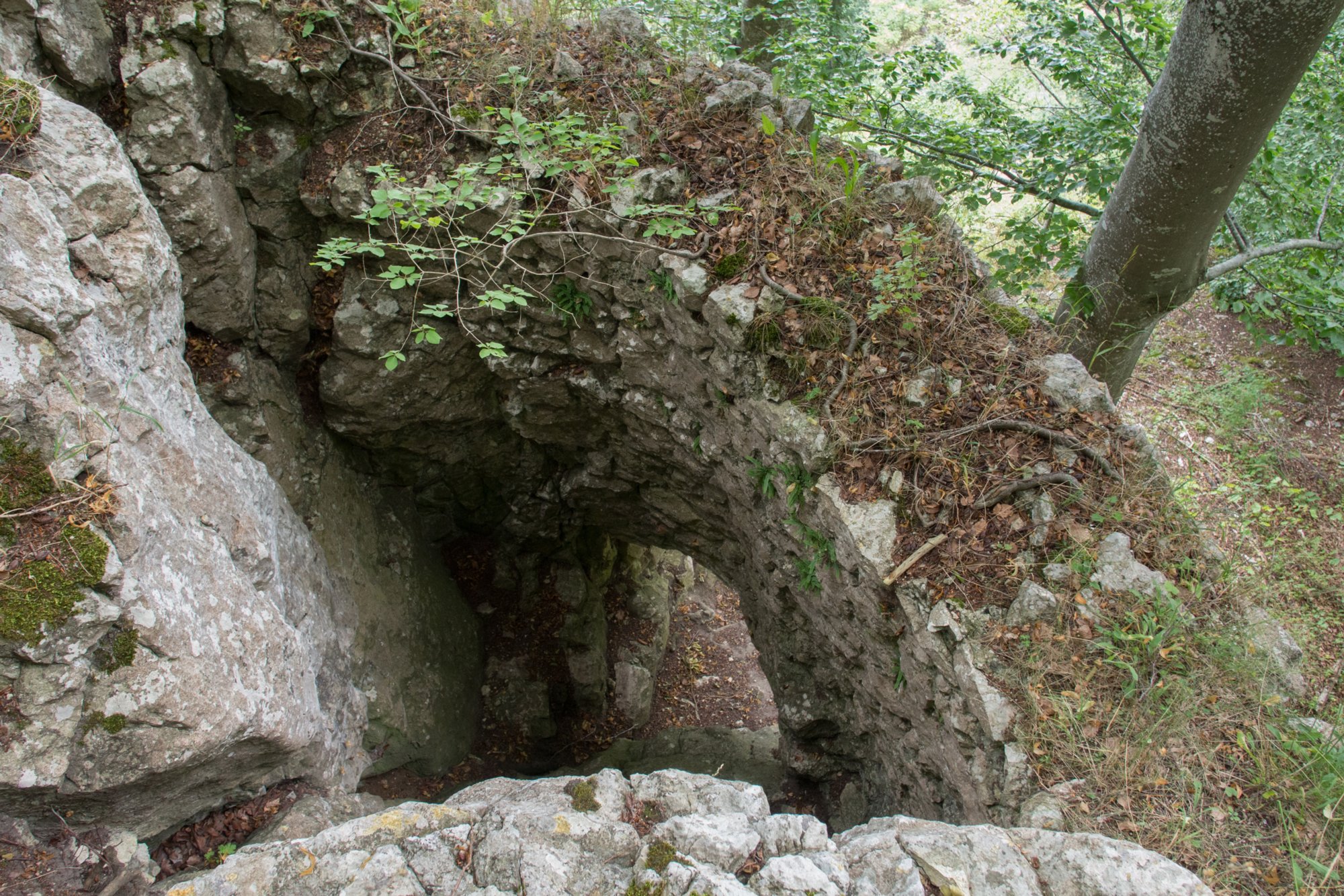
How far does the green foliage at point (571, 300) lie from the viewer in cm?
483

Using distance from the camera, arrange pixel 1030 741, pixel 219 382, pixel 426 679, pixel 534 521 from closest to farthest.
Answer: pixel 1030 741 < pixel 219 382 < pixel 426 679 < pixel 534 521

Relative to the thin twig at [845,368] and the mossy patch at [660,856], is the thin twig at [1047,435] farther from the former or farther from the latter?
the mossy patch at [660,856]

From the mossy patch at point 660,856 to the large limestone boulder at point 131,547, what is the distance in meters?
1.73

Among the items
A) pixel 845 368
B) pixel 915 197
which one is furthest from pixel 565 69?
pixel 845 368

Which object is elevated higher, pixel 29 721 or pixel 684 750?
pixel 29 721

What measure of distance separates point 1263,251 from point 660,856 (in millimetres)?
4562

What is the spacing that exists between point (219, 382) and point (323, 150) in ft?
5.34

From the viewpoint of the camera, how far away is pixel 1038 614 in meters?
2.86

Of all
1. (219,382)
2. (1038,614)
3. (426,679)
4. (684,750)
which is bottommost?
(684,750)

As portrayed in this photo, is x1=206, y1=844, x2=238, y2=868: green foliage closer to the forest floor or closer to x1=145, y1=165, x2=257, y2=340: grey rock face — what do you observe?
x1=145, y1=165, x2=257, y2=340: grey rock face

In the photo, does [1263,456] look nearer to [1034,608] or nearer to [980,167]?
[980,167]

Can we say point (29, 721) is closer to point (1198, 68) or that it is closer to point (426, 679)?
point (426, 679)

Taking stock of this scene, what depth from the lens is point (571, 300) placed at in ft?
15.9

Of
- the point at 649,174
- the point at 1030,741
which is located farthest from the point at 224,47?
the point at 1030,741
